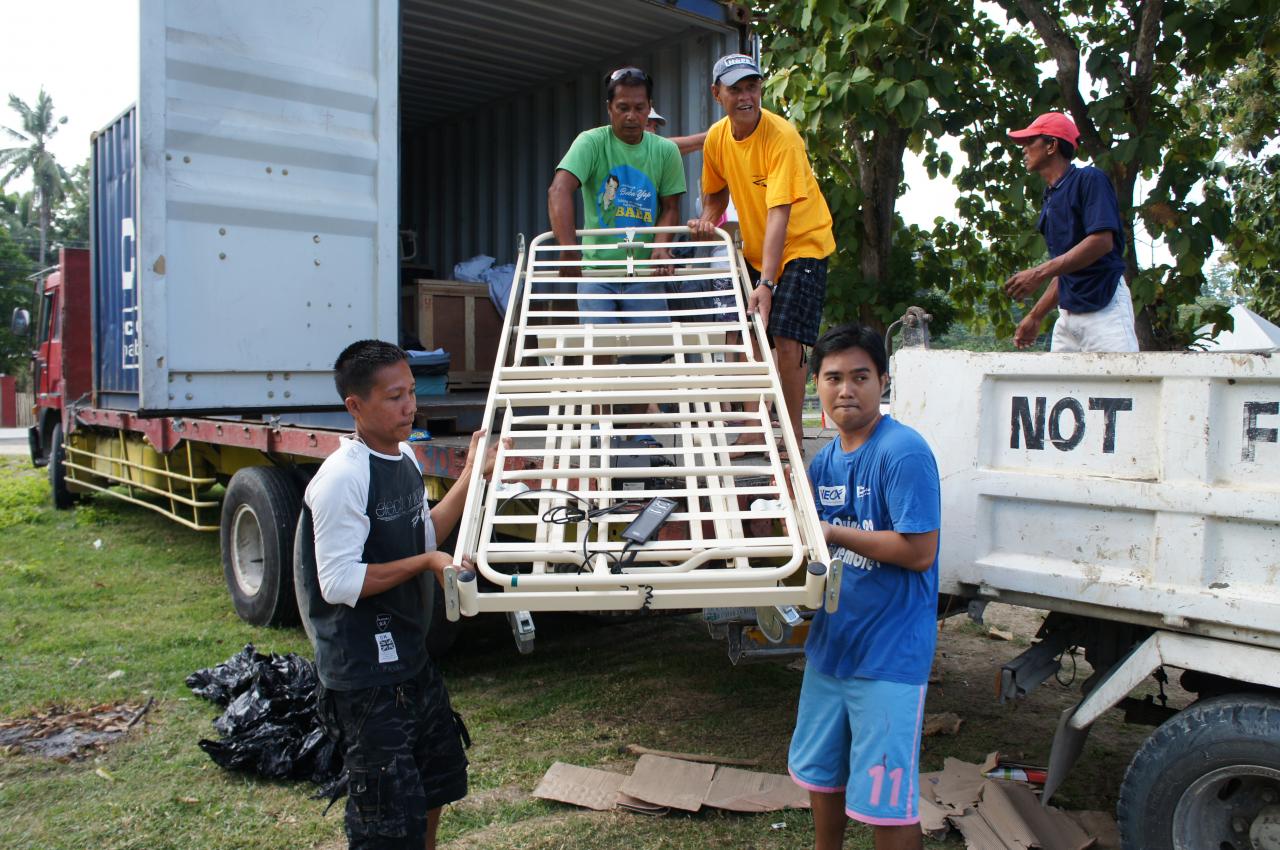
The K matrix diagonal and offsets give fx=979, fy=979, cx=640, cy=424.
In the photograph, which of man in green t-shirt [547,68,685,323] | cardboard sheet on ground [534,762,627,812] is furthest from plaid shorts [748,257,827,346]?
cardboard sheet on ground [534,762,627,812]

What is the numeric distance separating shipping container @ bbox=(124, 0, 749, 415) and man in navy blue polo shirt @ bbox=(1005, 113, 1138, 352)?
268cm

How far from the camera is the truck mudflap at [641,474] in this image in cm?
248

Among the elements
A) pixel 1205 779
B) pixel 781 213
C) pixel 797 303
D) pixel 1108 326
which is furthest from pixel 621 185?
pixel 1205 779

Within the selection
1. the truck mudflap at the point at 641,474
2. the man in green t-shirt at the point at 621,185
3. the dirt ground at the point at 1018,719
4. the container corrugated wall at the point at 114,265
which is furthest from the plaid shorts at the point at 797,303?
the container corrugated wall at the point at 114,265

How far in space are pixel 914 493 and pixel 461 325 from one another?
15.2 feet

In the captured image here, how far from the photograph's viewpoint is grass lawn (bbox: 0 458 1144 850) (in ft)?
10.6

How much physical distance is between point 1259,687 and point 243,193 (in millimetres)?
4624

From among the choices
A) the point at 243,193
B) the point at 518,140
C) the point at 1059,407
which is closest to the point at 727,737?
the point at 1059,407

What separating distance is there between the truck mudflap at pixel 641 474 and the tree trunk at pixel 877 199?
11.8ft

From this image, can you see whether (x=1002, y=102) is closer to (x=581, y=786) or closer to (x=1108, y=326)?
(x=1108, y=326)

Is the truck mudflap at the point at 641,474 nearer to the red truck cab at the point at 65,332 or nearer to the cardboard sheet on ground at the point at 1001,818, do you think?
the cardboard sheet on ground at the point at 1001,818

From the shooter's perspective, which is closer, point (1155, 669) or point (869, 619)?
point (869, 619)

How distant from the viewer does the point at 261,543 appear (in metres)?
5.52

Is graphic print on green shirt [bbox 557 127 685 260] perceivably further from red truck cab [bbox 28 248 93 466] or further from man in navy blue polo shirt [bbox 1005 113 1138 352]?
red truck cab [bbox 28 248 93 466]
